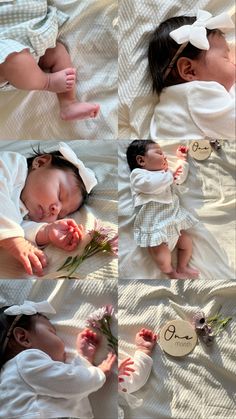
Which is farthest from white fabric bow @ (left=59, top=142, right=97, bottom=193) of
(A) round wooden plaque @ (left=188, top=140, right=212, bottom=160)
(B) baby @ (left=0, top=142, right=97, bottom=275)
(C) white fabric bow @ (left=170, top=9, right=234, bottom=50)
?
(C) white fabric bow @ (left=170, top=9, right=234, bottom=50)

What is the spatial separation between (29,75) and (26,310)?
17.5 inches

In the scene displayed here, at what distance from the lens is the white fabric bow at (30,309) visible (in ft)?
3.69

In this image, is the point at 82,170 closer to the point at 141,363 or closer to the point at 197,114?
the point at 197,114

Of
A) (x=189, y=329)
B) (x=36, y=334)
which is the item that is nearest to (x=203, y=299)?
(x=189, y=329)

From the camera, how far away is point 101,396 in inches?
43.9

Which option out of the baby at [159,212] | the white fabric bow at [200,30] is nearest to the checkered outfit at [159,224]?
the baby at [159,212]

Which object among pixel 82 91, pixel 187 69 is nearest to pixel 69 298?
pixel 82 91

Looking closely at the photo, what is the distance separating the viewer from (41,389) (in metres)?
1.08

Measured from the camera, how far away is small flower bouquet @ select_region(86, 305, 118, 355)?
3.76ft

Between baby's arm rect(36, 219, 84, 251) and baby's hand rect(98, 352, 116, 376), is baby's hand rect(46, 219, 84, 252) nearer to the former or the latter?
baby's arm rect(36, 219, 84, 251)

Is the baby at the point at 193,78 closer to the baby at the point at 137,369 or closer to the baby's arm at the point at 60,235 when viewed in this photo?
the baby's arm at the point at 60,235

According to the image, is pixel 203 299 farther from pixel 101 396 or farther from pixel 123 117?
pixel 123 117

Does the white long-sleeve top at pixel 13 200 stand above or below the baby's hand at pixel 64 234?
above

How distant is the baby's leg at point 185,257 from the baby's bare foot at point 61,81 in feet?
1.21
